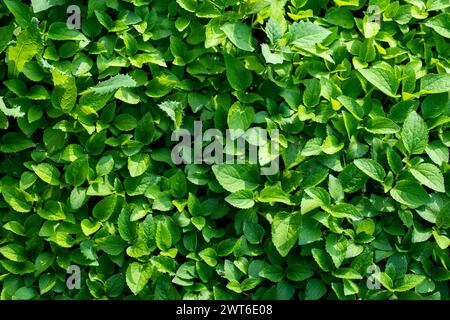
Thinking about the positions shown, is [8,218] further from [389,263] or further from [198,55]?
[389,263]

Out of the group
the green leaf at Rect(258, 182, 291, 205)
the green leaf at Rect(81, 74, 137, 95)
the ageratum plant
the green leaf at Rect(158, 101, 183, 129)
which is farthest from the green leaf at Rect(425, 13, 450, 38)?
the green leaf at Rect(81, 74, 137, 95)

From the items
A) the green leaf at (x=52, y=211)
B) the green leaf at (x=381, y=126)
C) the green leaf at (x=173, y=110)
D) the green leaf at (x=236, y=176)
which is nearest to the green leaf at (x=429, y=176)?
the green leaf at (x=381, y=126)

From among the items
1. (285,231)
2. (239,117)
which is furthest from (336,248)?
(239,117)

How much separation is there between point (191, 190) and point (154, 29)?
59cm

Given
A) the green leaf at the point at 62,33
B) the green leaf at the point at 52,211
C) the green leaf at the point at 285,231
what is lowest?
the green leaf at the point at 285,231

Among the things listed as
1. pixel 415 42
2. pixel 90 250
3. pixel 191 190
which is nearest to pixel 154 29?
pixel 191 190

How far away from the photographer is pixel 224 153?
2102 millimetres

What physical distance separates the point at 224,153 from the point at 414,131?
2.12ft

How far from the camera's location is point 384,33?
2156mm

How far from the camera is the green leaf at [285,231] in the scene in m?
1.99

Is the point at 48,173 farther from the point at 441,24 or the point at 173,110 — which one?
the point at 441,24

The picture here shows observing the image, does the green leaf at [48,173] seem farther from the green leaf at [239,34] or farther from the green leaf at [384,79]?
the green leaf at [384,79]

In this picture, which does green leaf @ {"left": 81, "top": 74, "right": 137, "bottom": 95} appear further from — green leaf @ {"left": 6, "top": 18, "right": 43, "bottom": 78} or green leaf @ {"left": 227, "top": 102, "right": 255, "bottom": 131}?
green leaf @ {"left": 227, "top": 102, "right": 255, "bottom": 131}

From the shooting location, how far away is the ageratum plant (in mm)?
2029
